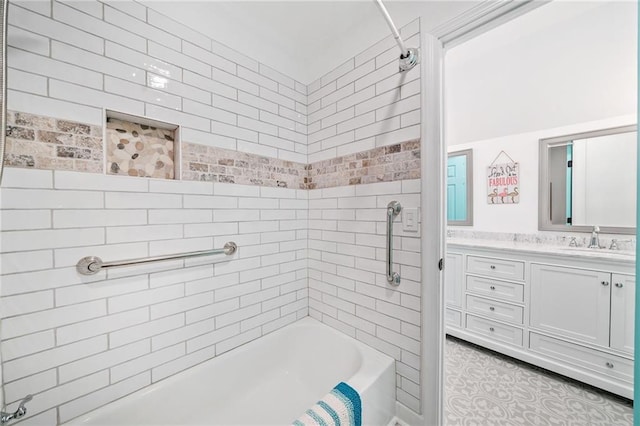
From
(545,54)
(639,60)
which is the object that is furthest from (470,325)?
(545,54)

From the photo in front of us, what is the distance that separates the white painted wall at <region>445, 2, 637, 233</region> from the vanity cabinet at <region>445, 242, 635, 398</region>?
0.64 meters

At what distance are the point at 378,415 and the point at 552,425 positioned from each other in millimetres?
1159

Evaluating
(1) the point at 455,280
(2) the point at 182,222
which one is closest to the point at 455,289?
(1) the point at 455,280

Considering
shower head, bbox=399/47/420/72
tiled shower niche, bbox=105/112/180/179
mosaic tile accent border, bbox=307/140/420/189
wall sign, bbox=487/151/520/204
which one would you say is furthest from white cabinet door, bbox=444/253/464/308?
tiled shower niche, bbox=105/112/180/179

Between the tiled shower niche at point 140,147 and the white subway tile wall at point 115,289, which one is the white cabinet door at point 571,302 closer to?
the white subway tile wall at point 115,289

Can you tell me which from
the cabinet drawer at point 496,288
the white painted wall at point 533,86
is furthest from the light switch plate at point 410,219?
the cabinet drawer at point 496,288

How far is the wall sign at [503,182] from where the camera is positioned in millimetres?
2488

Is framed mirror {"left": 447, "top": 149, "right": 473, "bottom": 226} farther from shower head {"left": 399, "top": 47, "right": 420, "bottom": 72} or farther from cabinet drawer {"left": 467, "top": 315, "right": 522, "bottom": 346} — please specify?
shower head {"left": 399, "top": 47, "right": 420, "bottom": 72}

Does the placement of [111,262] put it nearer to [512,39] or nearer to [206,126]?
[206,126]

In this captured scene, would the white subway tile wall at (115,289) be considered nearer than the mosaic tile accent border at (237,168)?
Yes

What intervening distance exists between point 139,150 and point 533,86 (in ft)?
10.6

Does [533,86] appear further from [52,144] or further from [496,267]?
[52,144]

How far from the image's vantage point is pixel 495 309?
2180 mm

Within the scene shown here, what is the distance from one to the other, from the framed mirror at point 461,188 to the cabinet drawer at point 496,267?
677mm
